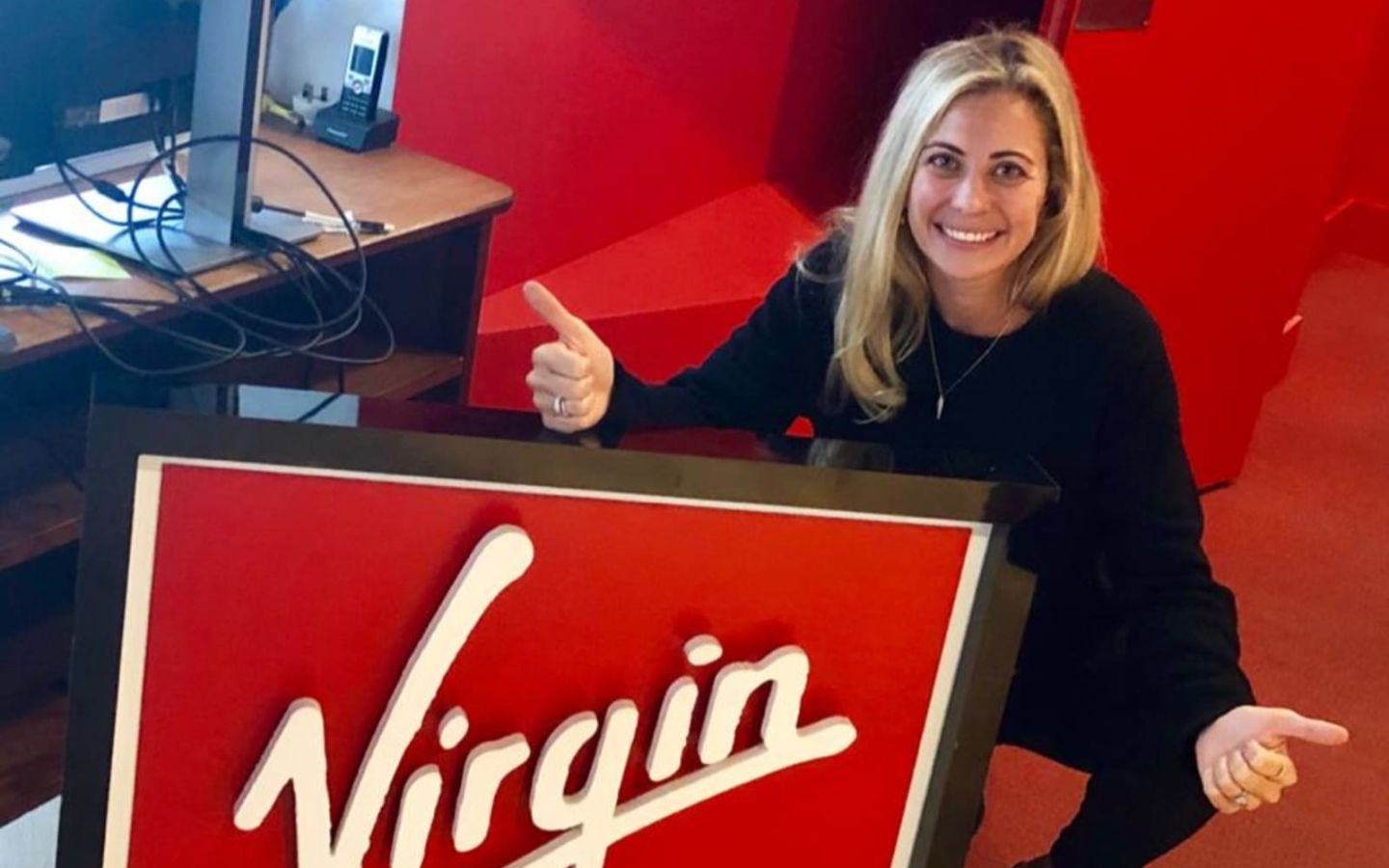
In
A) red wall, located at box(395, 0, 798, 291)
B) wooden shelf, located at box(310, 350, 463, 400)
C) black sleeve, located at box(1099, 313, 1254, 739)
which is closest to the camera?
black sleeve, located at box(1099, 313, 1254, 739)

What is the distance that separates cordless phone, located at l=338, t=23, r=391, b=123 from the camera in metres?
1.97

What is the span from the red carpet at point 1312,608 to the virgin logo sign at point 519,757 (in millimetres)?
1000

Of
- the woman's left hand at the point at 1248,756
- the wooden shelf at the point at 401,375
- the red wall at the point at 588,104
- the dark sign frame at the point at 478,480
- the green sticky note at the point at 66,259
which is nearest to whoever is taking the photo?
the dark sign frame at the point at 478,480

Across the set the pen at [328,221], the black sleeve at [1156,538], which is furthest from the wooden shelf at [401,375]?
the black sleeve at [1156,538]

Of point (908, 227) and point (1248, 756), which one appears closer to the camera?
point (1248, 756)

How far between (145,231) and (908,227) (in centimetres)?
79

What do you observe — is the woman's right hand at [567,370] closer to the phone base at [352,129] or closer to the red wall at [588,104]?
the phone base at [352,129]

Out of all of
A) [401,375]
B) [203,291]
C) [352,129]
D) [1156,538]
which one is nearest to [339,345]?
[401,375]

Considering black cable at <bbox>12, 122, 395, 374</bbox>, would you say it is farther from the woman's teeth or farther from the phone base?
the woman's teeth

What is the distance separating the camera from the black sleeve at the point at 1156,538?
1.38 meters

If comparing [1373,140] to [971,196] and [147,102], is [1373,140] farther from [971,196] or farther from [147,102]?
[147,102]

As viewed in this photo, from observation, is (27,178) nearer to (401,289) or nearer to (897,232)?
(401,289)

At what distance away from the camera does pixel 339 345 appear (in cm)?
203

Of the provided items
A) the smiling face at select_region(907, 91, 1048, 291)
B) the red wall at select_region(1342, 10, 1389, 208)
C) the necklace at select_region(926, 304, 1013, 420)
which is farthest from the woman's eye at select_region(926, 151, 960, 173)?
the red wall at select_region(1342, 10, 1389, 208)
